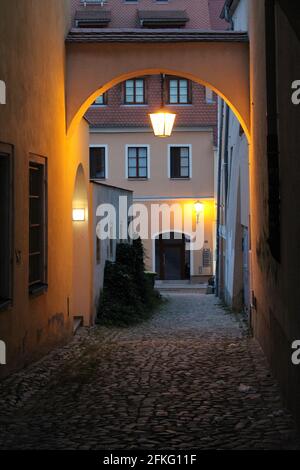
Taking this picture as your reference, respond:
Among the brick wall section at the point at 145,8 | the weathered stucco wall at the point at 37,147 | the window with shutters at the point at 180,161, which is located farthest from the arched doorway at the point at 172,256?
the weathered stucco wall at the point at 37,147

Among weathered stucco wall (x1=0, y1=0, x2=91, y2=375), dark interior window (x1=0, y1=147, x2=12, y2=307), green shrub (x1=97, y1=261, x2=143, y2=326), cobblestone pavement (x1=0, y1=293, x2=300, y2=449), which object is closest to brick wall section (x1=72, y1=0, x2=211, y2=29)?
green shrub (x1=97, y1=261, x2=143, y2=326)

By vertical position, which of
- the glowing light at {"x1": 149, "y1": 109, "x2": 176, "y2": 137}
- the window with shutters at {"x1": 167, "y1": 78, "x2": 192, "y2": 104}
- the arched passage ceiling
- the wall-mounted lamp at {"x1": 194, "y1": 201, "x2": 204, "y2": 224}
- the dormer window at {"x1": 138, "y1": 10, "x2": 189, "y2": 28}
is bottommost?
the wall-mounted lamp at {"x1": 194, "y1": 201, "x2": 204, "y2": 224}

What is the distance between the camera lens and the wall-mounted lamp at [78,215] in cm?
1362

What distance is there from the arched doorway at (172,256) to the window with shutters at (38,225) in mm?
22588

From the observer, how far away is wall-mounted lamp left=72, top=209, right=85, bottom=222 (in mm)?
13625

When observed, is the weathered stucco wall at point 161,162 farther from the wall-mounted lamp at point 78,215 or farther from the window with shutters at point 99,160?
the wall-mounted lamp at point 78,215

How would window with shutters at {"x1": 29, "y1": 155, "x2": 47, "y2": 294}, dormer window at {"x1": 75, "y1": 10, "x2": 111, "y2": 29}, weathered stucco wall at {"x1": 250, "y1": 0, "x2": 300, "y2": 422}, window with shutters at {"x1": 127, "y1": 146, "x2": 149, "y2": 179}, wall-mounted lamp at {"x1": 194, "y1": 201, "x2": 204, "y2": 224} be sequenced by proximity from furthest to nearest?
window with shutters at {"x1": 127, "y1": 146, "x2": 149, "y2": 179}, wall-mounted lamp at {"x1": 194, "y1": 201, "x2": 204, "y2": 224}, dormer window at {"x1": 75, "y1": 10, "x2": 111, "y2": 29}, window with shutters at {"x1": 29, "y1": 155, "x2": 47, "y2": 294}, weathered stucco wall at {"x1": 250, "y1": 0, "x2": 300, "y2": 422}

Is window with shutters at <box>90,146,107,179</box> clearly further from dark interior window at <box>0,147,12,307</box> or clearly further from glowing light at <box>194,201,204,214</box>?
dark interior window at <box>0,147,12,307</box>

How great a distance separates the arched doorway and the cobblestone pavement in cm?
2097

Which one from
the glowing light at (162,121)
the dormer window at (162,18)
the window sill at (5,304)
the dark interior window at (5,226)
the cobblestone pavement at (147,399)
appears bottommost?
the cobblestone pavement at (147,399)

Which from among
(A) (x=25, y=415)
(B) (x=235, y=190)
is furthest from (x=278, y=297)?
(B) (x=235, y=190)

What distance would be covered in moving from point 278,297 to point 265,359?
1.90 meters

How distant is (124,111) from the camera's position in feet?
107

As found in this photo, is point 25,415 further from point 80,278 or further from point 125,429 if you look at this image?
point 80,278
